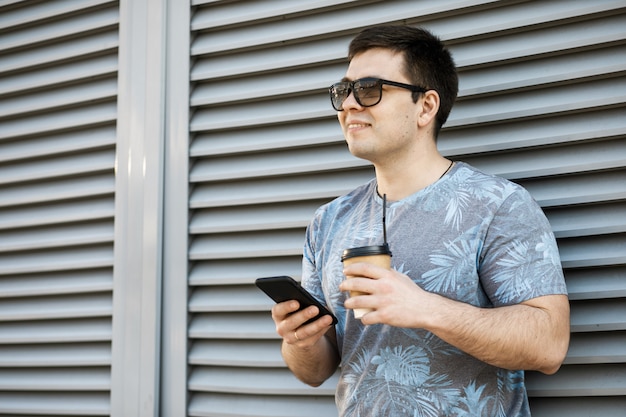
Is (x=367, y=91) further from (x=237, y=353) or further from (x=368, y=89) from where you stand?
(x=237, y=353)

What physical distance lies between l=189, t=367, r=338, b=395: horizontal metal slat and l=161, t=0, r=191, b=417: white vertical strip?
8 cm

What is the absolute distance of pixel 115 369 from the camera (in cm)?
297

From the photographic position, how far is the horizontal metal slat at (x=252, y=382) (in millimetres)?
2600

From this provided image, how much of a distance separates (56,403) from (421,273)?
6.67 feet

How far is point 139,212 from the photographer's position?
9.86 feet

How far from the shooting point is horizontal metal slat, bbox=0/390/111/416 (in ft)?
9.94

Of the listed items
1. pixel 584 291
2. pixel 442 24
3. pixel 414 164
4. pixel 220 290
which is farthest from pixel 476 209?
pixel 220 290

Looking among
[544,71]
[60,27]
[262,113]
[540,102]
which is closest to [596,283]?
[540,102]

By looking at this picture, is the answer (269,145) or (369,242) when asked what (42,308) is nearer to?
(269,145)

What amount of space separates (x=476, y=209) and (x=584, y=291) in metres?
0.49

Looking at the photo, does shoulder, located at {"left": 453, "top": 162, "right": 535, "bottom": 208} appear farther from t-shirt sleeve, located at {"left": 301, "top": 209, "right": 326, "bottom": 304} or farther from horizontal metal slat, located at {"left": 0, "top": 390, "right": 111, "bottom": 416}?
horizontal metal slat, located at {"left": 0, "top": 390, "right": 111, "bottom": 416}

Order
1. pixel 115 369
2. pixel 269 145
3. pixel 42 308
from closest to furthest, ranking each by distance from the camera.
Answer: pixel 269 145 → pixel 115 369 → pixel 42 308

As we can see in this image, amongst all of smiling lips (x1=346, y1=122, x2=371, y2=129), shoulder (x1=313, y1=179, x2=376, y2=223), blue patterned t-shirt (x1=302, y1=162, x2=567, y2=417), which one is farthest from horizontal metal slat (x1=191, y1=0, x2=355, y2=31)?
blue patterned t-shirt (x1=302, y1=162, x2=567, y2=417)

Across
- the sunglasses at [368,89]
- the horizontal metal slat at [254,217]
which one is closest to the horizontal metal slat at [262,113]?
the horizontal metal slat at [254,217]
